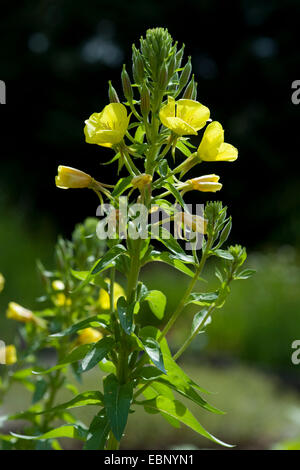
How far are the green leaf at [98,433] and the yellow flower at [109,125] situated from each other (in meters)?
0.38

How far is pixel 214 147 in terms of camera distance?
2.62 ft

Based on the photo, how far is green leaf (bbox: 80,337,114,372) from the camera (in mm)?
709

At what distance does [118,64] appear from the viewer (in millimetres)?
8828

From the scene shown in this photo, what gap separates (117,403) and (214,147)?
0.37 metres

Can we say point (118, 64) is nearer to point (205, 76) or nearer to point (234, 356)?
point (205, 76)

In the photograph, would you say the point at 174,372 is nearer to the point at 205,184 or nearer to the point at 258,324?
the point at 205,184

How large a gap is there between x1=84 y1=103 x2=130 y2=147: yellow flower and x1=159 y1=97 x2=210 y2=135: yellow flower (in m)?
0.06

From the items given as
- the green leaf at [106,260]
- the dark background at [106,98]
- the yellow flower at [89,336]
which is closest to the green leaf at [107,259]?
the green leaf at [106,260]

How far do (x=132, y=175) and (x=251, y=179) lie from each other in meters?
8.07

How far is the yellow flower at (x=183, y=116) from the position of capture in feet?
2.45

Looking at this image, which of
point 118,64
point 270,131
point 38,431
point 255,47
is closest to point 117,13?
point 118,64

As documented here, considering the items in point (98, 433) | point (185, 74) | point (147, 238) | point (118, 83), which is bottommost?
point (98, 433)

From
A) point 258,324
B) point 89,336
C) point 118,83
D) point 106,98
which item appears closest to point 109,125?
point 89,336

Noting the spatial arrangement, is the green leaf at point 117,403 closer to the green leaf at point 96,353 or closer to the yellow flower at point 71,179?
the green leaf at point 96,353
